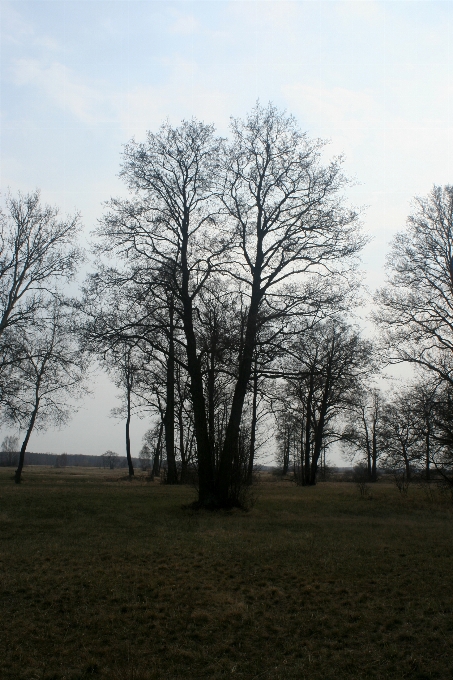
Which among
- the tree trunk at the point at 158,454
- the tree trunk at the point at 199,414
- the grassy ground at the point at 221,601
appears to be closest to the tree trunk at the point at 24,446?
the tree trunk at the point at 158,454

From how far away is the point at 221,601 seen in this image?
24.4 ft

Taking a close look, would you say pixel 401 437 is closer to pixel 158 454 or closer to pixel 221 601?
pixel 221 601

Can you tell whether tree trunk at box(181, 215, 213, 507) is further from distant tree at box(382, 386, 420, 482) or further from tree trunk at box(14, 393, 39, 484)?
tree trunk at box(14, 393, 39, 484)

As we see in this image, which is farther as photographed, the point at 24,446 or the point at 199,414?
the point at 24,446

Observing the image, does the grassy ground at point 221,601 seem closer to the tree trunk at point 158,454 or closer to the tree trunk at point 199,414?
the tree trunk at point 199,414

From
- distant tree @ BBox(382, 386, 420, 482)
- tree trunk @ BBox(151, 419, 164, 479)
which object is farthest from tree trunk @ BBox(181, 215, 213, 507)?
tree trunk @ BBox(151, 419, 164, 479)

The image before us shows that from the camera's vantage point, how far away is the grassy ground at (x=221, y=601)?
567 cm

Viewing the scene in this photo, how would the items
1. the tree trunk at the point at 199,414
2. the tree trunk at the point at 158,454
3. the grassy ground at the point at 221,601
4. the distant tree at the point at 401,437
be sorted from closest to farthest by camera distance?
the grassy ground at the point at 221,601 → the tree trunk at the point at 199,414 → the distant tree at the point at 401,437 → the tree trunk at the point at 158,454

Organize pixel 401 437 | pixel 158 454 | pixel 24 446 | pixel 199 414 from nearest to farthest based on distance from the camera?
pixel 199 414 < pixel 401 437 < pixel 24 446 < pixel 158 454

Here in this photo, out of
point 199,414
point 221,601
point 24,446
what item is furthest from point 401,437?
point 24,446

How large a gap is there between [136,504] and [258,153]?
12.8 meters

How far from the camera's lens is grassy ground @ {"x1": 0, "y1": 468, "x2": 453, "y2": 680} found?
5.67 meters

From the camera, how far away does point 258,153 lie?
18547mm

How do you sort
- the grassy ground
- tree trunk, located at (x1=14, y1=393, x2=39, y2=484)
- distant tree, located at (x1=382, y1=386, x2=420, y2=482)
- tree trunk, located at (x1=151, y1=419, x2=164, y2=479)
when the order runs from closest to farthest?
1. the grassy ground
2. distant tree, located at (x1=382, y1=386, x2=420, y2=482)
3. tree trunk, located at (x1=14, y1=393, x2=39, y2=484)
4. tree trunk, located at (x1=151, y1=419, x2=164, y2=479)
